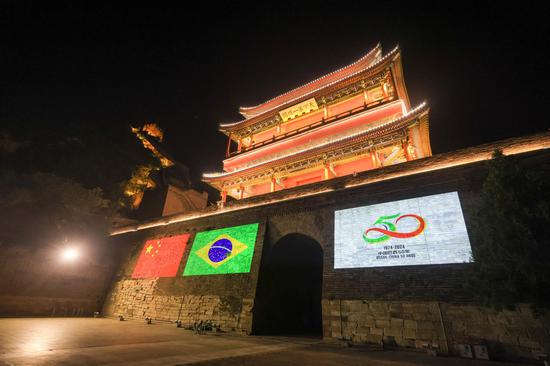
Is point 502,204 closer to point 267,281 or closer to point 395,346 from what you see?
point 395,346

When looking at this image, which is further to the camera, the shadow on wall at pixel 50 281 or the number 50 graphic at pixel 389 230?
the shadow on wall at pixel 50 281

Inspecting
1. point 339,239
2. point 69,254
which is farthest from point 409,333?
point 69,254

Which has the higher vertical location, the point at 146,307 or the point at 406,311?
the point at 406,311

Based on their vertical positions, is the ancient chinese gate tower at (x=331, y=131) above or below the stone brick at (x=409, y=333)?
above

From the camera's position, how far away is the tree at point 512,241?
4.96 metres

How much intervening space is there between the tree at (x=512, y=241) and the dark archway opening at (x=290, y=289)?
624 centimetres

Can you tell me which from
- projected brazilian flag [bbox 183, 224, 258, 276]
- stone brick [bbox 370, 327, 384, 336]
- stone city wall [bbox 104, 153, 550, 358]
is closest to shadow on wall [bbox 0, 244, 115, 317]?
stone city wall [bbox 104, 153, 550, 358]

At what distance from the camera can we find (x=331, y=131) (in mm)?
15391

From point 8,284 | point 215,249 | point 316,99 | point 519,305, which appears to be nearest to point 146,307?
point 215,249

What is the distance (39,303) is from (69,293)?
1.19 m

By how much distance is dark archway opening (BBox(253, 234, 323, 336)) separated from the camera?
9.78 m

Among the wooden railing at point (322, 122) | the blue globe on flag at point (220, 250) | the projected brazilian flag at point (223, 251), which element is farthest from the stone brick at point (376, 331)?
the wooden railing at point (322, 122)

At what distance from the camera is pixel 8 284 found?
11516mm

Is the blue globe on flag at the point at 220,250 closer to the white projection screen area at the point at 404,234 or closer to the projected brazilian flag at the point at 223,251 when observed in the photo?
the projected brazilian flag at the point at 223,251
